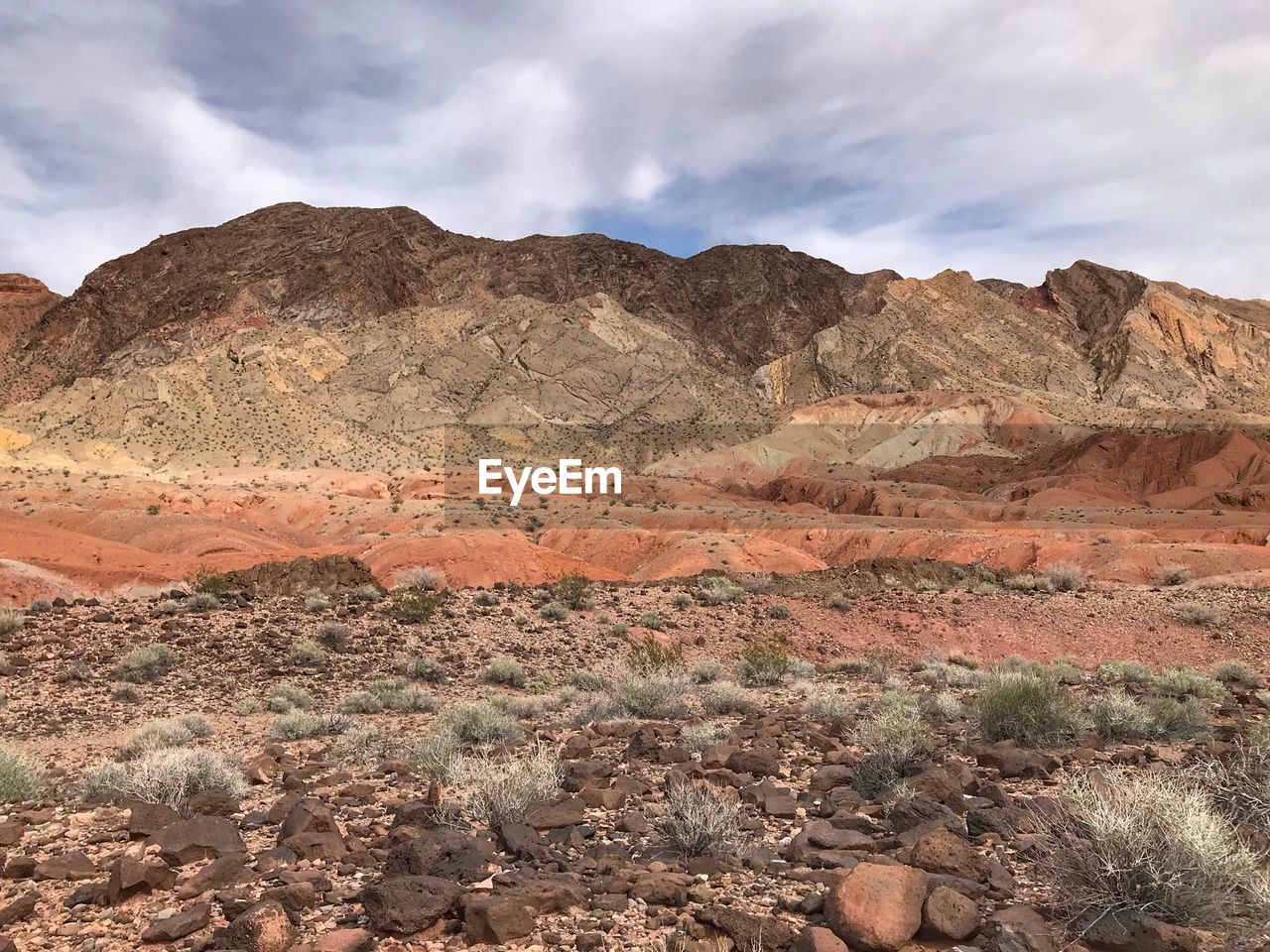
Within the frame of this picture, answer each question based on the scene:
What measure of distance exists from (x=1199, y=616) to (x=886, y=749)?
15361 mm

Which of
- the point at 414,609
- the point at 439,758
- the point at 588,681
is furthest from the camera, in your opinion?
the point at 414,609

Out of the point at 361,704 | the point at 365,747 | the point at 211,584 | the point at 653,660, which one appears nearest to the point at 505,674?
the point at 653,660

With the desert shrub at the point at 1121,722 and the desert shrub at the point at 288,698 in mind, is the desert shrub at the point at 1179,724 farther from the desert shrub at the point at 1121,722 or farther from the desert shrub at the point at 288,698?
the desert shrub at the point at 288,698

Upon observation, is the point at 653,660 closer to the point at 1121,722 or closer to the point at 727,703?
the point at 727,703

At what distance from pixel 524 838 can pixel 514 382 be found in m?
83.3

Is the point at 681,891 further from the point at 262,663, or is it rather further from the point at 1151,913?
the point at 262,663

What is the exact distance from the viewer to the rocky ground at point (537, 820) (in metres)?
4.00

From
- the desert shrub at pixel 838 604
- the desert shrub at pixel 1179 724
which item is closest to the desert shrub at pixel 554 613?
the desert shrub at pixel 838 604

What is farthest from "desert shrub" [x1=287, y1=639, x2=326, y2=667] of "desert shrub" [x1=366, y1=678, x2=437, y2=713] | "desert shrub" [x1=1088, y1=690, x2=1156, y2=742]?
"desert shrub" [x1=1088, y1=690, x2=1156, y2=742]

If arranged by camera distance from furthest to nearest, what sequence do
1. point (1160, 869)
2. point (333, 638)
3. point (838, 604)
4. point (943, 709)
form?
point (838, 604)
point (333, 638)
point (943, 709)
point (1160, 869)

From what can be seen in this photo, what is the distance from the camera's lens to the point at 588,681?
12336 millimetres

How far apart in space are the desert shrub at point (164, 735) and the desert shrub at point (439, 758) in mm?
2501

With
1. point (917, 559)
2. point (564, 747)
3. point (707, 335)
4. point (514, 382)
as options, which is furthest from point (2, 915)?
point (707, 335)

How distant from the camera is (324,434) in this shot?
73.4 metres
